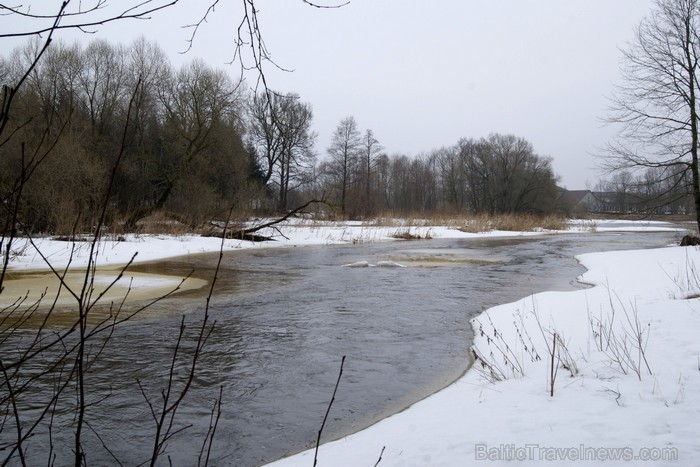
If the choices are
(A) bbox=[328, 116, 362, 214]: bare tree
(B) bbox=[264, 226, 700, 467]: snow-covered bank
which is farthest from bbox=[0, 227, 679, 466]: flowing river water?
(A) bbox=[328, 116, 362, 214]: bare tree

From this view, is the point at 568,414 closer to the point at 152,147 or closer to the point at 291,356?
the point at 291,356

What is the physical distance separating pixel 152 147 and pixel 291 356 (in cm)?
3047

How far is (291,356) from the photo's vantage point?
6.18 metres

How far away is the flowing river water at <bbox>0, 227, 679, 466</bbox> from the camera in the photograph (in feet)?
13.6

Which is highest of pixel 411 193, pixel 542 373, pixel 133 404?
pixel 411 193

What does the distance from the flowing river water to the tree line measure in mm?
2055

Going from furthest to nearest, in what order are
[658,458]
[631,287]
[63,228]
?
[63,228]
[631,287]
[658,458]

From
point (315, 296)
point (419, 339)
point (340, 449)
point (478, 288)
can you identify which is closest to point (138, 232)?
point (315, 296)

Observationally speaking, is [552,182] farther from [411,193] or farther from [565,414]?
[565,414]

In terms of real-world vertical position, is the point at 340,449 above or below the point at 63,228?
below

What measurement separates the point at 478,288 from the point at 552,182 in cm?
5885

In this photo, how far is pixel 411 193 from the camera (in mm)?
80688

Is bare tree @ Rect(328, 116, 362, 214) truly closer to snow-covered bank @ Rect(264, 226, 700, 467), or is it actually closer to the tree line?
the tree line

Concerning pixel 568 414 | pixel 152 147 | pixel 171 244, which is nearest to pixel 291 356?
pixel 568 414
